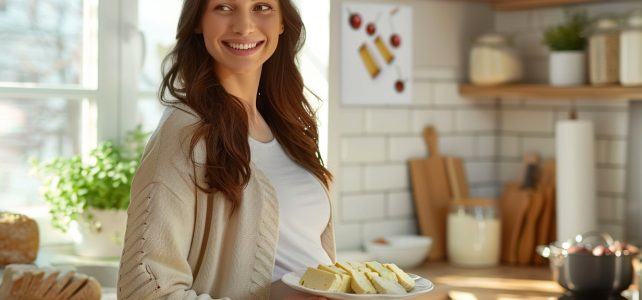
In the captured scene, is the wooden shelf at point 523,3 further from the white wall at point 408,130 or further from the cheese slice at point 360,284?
the cheese slice at point 360,284

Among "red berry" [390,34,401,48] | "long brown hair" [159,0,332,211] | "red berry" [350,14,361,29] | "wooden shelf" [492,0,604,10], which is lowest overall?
"long brown hair" [159,0,332,211]

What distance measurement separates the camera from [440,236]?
2828 millimetres

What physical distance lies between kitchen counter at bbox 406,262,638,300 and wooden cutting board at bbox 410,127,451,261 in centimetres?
11

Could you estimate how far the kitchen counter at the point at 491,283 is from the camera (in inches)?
88.0

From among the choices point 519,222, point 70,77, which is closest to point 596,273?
point 519,222

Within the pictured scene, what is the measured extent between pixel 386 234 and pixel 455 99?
598mm

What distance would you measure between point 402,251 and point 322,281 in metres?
1.48

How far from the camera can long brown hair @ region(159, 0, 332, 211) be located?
3.86 feet

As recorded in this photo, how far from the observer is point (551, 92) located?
2643mm

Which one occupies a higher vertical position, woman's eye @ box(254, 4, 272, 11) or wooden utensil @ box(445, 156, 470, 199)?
woman's eye @ box(254, 4, 272, 11)

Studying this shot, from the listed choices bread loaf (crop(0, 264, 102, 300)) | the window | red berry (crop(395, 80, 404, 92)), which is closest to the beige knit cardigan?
bread loaf (crop(0, 264, 102, 300))

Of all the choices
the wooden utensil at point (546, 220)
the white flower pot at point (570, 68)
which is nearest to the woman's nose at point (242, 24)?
the white flower pot at point (570, 68)

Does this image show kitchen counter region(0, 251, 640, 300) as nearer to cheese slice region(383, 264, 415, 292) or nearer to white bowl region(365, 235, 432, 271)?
white bowl region(365, 235, 432, 271)

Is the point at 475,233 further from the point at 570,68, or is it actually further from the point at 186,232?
the point at 186,232
